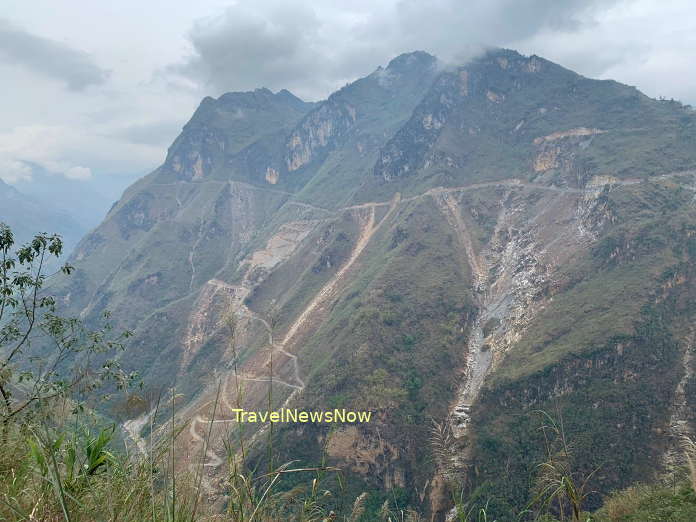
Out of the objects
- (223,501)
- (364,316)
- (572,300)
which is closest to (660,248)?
(572,300)

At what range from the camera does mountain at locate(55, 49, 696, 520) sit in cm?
6222

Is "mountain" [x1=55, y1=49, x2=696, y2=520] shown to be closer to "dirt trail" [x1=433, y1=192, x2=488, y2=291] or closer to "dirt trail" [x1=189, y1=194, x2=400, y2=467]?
"dirt trail" [x1=433, y1=192, x2=488, y2=291]

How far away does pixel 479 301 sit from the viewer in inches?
4060

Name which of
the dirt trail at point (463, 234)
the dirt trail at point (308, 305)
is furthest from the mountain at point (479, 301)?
the dirt trail at point (308, 305)

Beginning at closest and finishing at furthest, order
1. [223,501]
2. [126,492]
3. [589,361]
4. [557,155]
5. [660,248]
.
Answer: [126,492]
[223,501]
[589,361]
[660,248]
[557,155]

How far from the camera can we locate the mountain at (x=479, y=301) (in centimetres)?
6222

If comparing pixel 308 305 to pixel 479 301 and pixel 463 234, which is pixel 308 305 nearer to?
pixel 479 301

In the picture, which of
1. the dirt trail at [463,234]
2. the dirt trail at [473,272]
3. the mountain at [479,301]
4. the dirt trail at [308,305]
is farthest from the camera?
the dirt trail at [463,234]

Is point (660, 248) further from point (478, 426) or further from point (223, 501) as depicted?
point (223, 501)

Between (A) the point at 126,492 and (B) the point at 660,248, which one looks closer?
(A) the point at 126,492

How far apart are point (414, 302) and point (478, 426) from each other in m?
33.2

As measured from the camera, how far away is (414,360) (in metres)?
86.1

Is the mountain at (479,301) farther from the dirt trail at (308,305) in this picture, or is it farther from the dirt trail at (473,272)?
the dirt trail at (308,305)

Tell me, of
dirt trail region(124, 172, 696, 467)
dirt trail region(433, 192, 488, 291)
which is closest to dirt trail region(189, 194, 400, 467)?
dirt trail region(124, 172, 696, 467)
